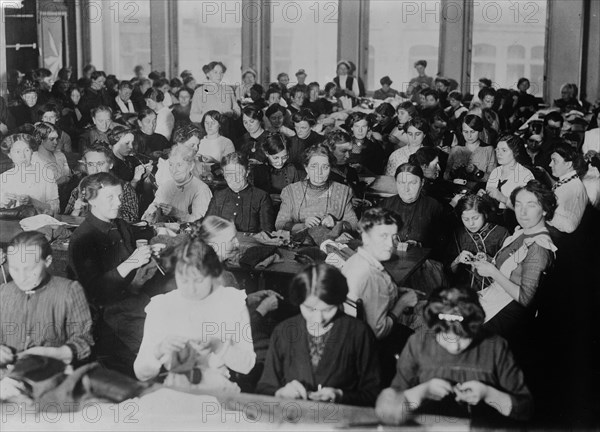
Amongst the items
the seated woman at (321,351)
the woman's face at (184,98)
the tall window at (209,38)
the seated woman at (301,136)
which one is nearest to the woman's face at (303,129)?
the seated woman at (301,136)

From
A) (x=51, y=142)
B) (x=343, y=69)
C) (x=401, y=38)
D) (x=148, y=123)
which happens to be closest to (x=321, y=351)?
(x=51, y=142)

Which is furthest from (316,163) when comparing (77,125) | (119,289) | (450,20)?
(450,20)

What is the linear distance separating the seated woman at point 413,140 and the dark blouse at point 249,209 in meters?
1.66

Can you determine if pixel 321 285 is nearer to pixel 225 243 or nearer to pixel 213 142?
pixel 225 243

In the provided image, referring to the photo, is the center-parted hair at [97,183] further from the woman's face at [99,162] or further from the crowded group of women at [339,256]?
the woman's face at [99,162]

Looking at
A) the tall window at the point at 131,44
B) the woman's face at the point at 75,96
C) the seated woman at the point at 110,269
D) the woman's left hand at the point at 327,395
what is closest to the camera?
the woman's left hand at the point at 327,395

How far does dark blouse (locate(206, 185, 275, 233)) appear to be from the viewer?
17.6 feet

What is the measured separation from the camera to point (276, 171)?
6.18 meters

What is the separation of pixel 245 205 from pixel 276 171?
88cm

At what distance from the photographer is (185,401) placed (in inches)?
120

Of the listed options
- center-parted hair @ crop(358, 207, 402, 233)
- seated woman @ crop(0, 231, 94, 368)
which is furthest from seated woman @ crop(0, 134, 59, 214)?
center-parted hair @ crop(358, 207, 402, 233)

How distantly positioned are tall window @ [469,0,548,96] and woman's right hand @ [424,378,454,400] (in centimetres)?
1066

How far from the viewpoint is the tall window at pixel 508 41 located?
12.8 metres

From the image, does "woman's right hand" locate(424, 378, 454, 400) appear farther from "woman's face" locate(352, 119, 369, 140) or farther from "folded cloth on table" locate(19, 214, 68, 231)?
"woman's face" locate(352, 119, 369, 140)
